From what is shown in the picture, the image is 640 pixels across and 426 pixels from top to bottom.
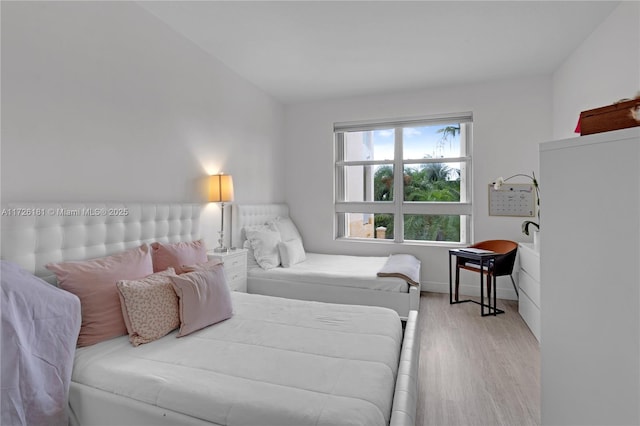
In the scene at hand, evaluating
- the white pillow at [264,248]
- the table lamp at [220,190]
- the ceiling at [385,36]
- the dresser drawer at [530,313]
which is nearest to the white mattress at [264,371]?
the table lamp at [220,190]

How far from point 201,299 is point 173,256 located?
1.93 ft

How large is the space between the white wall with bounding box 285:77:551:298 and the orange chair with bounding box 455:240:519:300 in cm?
20

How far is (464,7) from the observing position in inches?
94.3

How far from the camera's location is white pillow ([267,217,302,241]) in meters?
4.10

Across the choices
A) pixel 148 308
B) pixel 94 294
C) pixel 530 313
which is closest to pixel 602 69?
pixel 530 313

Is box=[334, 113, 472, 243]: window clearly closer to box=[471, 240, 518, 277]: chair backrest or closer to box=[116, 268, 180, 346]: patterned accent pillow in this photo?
box=[471, 240, 518, 277]: chair backrest

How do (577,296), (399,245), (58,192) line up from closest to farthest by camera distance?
(577,296) → (58,192) → (399,245)

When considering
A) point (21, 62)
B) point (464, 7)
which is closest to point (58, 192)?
point (21, 62)

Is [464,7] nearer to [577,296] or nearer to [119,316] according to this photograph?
[577,296]

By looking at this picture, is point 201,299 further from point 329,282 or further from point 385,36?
point 385,36

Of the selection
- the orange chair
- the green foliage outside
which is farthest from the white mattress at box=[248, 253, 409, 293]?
the orange chair

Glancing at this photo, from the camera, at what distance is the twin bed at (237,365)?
118cm

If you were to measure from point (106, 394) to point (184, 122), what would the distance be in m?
2.20

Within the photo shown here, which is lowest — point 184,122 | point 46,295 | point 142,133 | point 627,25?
point 46,295
